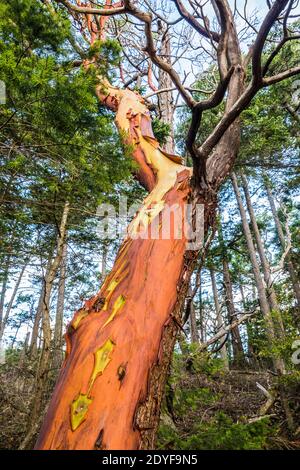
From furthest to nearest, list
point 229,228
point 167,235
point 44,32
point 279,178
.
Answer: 1. point 229,228
2. point 279,178
3. point 44,32
4. point 167,235

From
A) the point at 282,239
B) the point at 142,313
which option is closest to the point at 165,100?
the point at 142,313

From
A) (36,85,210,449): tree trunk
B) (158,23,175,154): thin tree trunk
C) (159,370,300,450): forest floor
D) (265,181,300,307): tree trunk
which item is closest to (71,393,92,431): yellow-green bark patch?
(36,85,210,449): tree trunk

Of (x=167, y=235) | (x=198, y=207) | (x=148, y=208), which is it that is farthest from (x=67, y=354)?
(x=198, y=207)

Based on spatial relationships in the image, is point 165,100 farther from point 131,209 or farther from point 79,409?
point 79,409

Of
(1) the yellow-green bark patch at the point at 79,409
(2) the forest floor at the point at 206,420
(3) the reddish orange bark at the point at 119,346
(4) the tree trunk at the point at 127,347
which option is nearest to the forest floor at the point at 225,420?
(2) the forest floor at the point at 206,420

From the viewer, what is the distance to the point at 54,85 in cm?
290

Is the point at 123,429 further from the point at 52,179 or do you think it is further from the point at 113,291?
the point at 52,179

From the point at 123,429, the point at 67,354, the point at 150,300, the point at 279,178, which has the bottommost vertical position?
the point at 123,429

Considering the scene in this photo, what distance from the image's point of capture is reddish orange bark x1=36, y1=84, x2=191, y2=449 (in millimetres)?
1196

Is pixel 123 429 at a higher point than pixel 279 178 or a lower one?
lower

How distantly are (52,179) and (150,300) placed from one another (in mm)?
2911

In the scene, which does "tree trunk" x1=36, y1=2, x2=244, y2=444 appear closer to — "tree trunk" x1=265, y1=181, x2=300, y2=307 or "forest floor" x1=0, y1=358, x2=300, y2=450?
"forest floor" x1=0, y1=358, x2=300, y2=450

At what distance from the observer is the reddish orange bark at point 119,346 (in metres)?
1.20

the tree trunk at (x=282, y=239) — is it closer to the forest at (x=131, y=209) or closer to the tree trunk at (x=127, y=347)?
the forest at (x=131, y=209)
